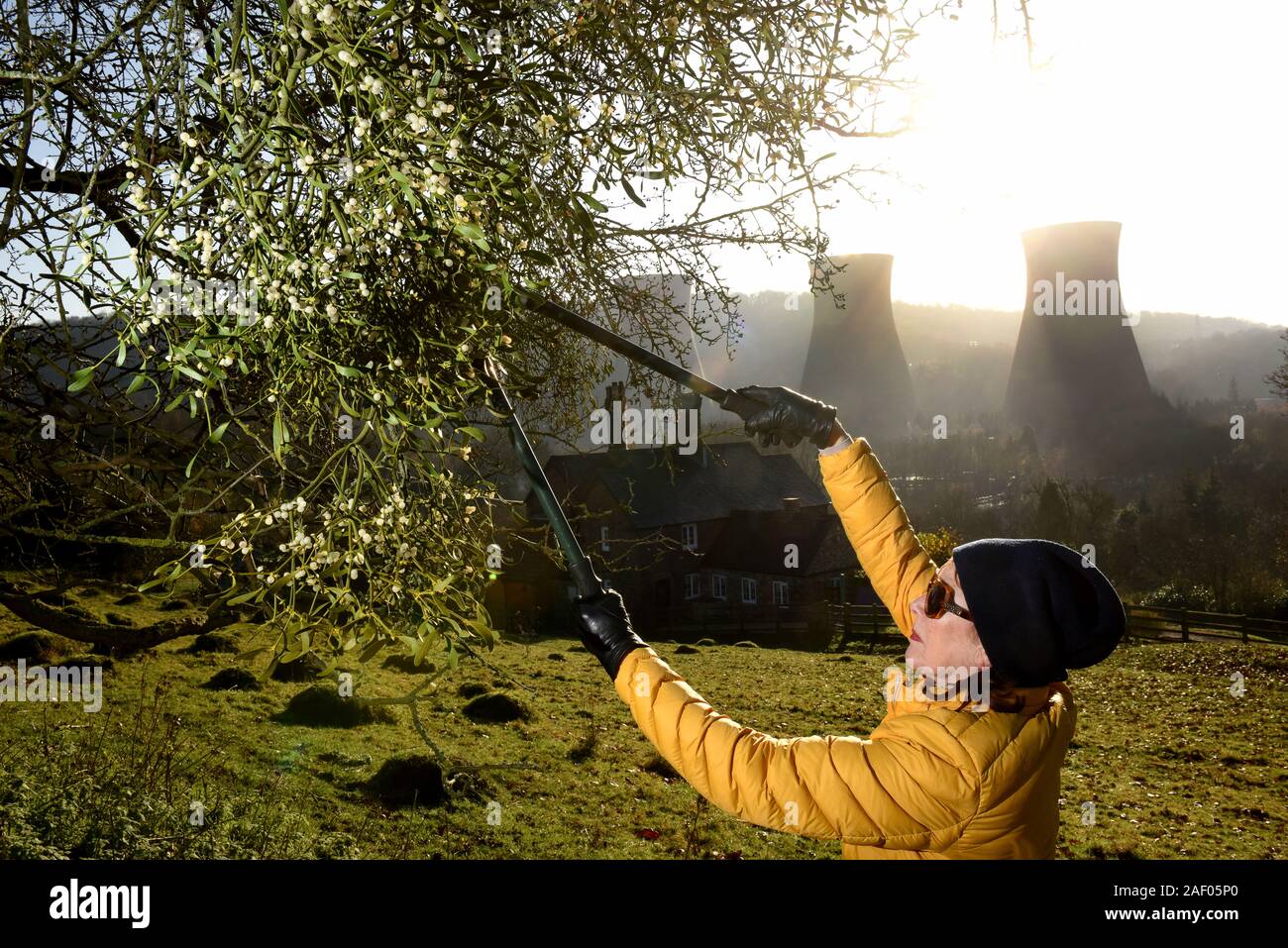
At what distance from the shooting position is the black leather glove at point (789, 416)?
2.59m

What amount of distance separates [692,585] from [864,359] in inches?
488

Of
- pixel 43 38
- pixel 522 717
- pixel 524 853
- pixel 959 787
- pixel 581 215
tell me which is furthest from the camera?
pixel 522 717

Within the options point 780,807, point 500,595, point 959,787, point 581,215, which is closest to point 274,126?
point 581,215

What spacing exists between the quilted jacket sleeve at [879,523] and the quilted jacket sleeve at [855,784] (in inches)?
30.8

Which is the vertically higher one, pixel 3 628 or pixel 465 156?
pixel 465 156

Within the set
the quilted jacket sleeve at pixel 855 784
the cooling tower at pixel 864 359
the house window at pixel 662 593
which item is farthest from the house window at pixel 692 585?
the quilted jacket sleeve at pixel 855 784

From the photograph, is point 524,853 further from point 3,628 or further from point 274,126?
point 3,628

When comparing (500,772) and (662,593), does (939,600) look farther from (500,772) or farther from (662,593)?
(662,593)

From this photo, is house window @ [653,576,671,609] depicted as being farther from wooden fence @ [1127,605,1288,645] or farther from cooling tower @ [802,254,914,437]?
wooden fence @ [1127,605,1288,645]

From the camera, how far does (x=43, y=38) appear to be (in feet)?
12.3

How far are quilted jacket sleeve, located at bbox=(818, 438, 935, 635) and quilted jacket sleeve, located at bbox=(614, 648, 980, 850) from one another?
78 cm

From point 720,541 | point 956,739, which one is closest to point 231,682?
point 956,739

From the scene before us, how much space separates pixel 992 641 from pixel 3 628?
14.8 metres
